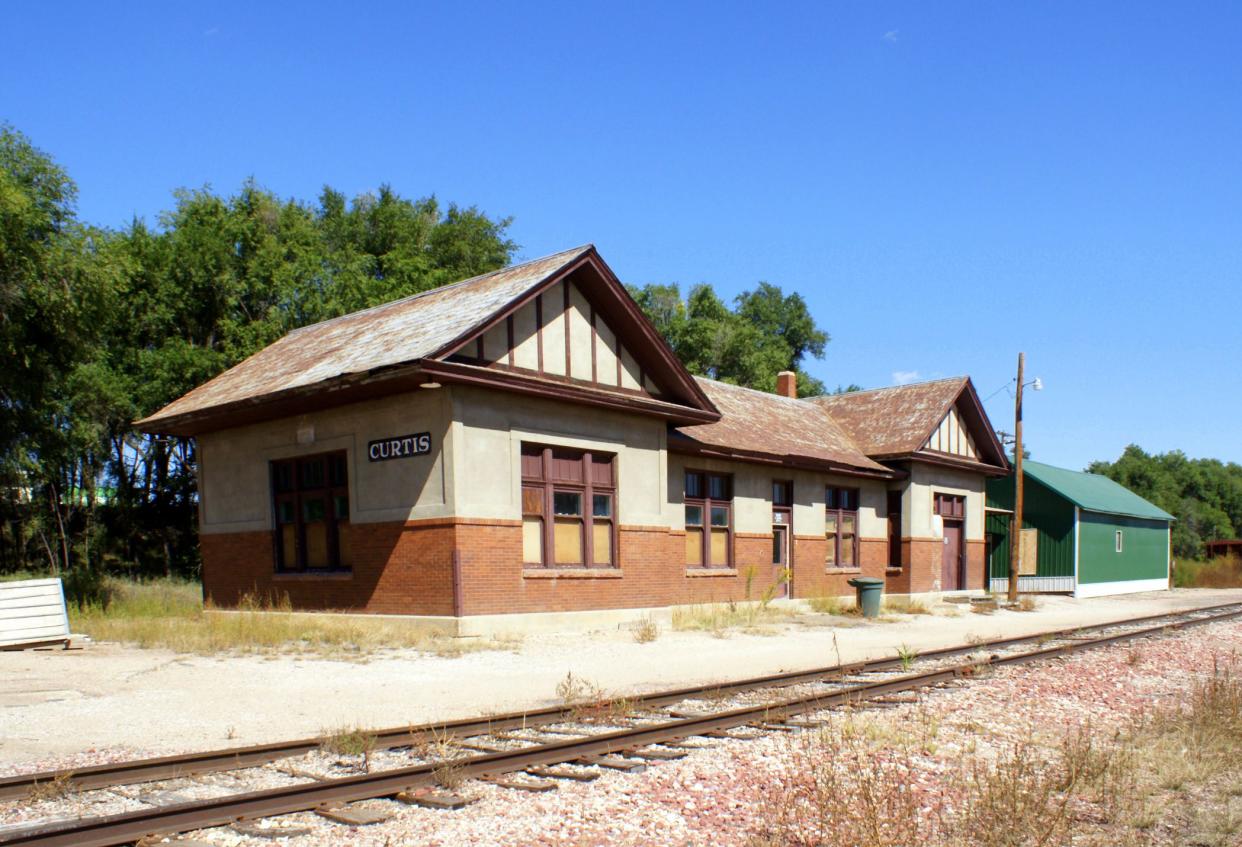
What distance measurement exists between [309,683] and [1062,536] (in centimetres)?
3323

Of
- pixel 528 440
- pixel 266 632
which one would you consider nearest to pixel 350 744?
pixel 266 632

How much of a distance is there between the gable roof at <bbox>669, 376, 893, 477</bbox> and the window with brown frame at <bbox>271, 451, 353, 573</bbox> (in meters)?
6.90

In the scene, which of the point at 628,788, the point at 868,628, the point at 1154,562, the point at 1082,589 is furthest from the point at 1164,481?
the point at 628,788

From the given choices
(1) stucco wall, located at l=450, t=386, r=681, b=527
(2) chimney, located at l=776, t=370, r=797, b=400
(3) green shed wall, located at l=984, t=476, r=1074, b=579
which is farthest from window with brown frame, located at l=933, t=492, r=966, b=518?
(1) stucco wall, located at l=450, t=386, r=681, b=527

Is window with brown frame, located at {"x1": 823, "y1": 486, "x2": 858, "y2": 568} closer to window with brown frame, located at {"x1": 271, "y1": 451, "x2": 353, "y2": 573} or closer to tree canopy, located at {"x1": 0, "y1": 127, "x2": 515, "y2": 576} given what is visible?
window with brown frame, located at {"x1": 271, "y1": 451, "x2": 353, "y2": 573}

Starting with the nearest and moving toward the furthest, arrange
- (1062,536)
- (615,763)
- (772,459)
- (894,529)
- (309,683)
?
(615,763), (309,683), (772,459), (894,529), (1062,536)

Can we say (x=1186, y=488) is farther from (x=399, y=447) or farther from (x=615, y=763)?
(x=615, y=763)

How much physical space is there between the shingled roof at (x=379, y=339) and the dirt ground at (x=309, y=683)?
486 cm

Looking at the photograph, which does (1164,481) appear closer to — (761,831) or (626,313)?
(626,313)

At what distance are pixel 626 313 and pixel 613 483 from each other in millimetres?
3193

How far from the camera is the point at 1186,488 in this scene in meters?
103

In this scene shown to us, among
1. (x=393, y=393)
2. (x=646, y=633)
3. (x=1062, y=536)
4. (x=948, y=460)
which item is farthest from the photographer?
(x=1062, y=536)

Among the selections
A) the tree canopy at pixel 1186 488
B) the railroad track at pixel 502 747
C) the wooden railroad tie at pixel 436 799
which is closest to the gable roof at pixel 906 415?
the railroad track at pixel 502 747

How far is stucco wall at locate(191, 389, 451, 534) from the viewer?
1656 centimetres
